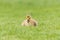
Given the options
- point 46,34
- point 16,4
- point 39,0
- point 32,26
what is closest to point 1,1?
point 16,4

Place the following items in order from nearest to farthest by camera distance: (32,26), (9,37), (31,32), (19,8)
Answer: (9,37) < (31,32) < (32,26) < (19,8)

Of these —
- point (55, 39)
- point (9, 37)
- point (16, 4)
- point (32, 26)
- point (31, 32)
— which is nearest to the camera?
point (55, 39)

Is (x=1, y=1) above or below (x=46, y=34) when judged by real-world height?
above

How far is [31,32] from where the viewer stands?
37.0 feet

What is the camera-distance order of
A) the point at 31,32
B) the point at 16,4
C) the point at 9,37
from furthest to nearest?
the point at 16,4, the point at 31,32, the point at 9,37

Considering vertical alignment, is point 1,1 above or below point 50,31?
above

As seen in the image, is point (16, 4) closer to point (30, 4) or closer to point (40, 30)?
point (30, 4)

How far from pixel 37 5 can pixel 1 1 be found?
4.53 m

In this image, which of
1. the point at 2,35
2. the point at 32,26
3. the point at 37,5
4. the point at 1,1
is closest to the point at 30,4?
the point at 37,5

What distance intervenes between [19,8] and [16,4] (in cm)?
238

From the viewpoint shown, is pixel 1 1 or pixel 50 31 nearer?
pixel 50 31

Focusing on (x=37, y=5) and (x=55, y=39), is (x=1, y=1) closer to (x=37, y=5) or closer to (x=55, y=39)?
(x=37, y=5)

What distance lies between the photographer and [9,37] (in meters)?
10.6

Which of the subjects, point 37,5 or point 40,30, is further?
point 37,5
